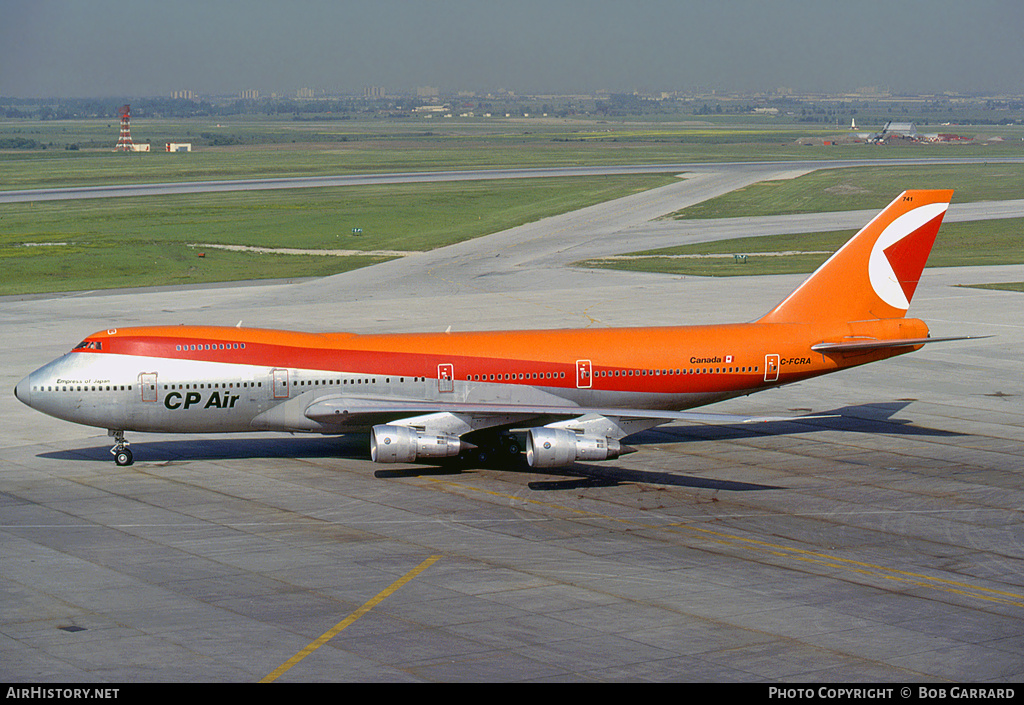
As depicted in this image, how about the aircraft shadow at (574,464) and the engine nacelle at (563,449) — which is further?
the aircraft shadow at (574,464)

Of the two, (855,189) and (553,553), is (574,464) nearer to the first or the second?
(553,553)

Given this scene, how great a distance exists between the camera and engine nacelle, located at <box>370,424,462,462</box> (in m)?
38.3

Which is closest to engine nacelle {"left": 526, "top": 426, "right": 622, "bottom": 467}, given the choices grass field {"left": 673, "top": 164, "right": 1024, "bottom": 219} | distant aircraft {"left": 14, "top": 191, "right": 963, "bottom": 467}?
distant aircraft {"left": 14, "top": 191, "right": 963, "bottom": 467}

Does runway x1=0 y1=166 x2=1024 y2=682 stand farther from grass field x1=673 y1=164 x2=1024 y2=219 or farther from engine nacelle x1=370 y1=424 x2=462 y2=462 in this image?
grass field x1=673 y1=164 x2=1024 y2=219

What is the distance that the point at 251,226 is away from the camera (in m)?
122

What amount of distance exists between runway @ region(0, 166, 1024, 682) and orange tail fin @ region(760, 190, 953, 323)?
4.89m

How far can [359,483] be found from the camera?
3947 centimetres

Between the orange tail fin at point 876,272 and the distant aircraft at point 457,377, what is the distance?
3.3 inches

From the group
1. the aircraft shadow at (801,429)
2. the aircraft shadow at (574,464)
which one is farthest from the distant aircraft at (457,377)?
the aircraft shadow at (801,429)

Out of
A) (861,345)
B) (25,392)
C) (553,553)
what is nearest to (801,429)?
(861,345)

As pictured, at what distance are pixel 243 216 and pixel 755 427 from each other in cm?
9249

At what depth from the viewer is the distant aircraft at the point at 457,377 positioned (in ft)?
130

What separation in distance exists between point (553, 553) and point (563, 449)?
662 centimetres

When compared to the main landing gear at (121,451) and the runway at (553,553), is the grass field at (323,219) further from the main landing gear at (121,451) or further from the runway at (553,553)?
the main landing gear at (121,451)
